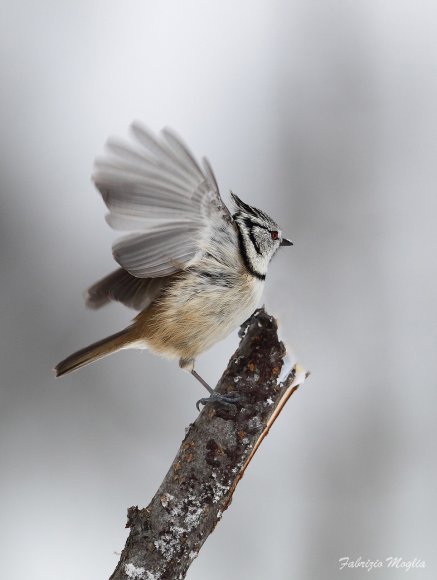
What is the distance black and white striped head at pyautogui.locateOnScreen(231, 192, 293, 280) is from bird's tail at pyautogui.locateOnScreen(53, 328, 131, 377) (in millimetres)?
609

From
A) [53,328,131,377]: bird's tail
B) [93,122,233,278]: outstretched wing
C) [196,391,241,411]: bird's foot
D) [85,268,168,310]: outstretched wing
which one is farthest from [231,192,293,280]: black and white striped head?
[196,391,241,411]: bird's foot

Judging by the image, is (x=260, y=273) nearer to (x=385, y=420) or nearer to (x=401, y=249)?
(x=385, y=420)

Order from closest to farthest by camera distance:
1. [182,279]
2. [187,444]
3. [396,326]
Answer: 1. [187,444]
2. [182,279]
3. [396,326]

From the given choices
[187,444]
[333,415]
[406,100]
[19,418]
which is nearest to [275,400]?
[187,444]

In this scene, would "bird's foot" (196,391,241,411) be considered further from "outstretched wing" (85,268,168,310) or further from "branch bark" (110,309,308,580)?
"outstretched wing" (85,268,168,310)

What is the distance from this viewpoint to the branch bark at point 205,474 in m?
1.94

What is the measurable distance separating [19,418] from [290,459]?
1872 millimetres

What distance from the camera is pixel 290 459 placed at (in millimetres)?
5004
